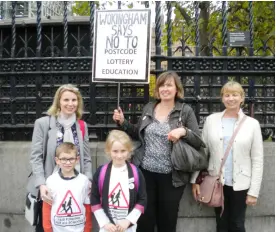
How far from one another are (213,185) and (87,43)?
8.97 feet

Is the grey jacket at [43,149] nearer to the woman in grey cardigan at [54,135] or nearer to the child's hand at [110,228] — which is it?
the woman in grey cardigan at [54,135]

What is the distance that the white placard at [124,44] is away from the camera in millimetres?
3943

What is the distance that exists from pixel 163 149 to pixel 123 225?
32.3 inches

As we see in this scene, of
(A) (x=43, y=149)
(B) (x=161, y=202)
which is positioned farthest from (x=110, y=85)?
(B) (x=161, y=202)

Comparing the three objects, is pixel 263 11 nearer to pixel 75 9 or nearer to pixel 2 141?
pixel 75 9

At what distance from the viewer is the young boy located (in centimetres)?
332

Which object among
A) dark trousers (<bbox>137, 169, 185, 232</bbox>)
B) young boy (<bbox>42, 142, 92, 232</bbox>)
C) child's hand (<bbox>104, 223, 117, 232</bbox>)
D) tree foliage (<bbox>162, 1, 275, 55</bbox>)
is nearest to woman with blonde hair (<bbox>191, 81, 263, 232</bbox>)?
dark trousers (<bbox>137, 169, 185, 232</bbox>)

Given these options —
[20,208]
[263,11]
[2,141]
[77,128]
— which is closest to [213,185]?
[77,128]

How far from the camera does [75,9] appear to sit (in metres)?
12.0

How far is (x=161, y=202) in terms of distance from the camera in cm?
365

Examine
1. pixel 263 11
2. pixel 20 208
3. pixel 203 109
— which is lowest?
pixel 20 208

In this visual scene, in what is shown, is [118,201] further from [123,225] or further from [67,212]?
[67,212]

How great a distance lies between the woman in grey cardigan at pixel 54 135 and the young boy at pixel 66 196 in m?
0.12

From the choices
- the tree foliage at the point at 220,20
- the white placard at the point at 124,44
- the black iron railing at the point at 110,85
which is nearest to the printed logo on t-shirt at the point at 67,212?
the black iron railing at the point at 110,85
